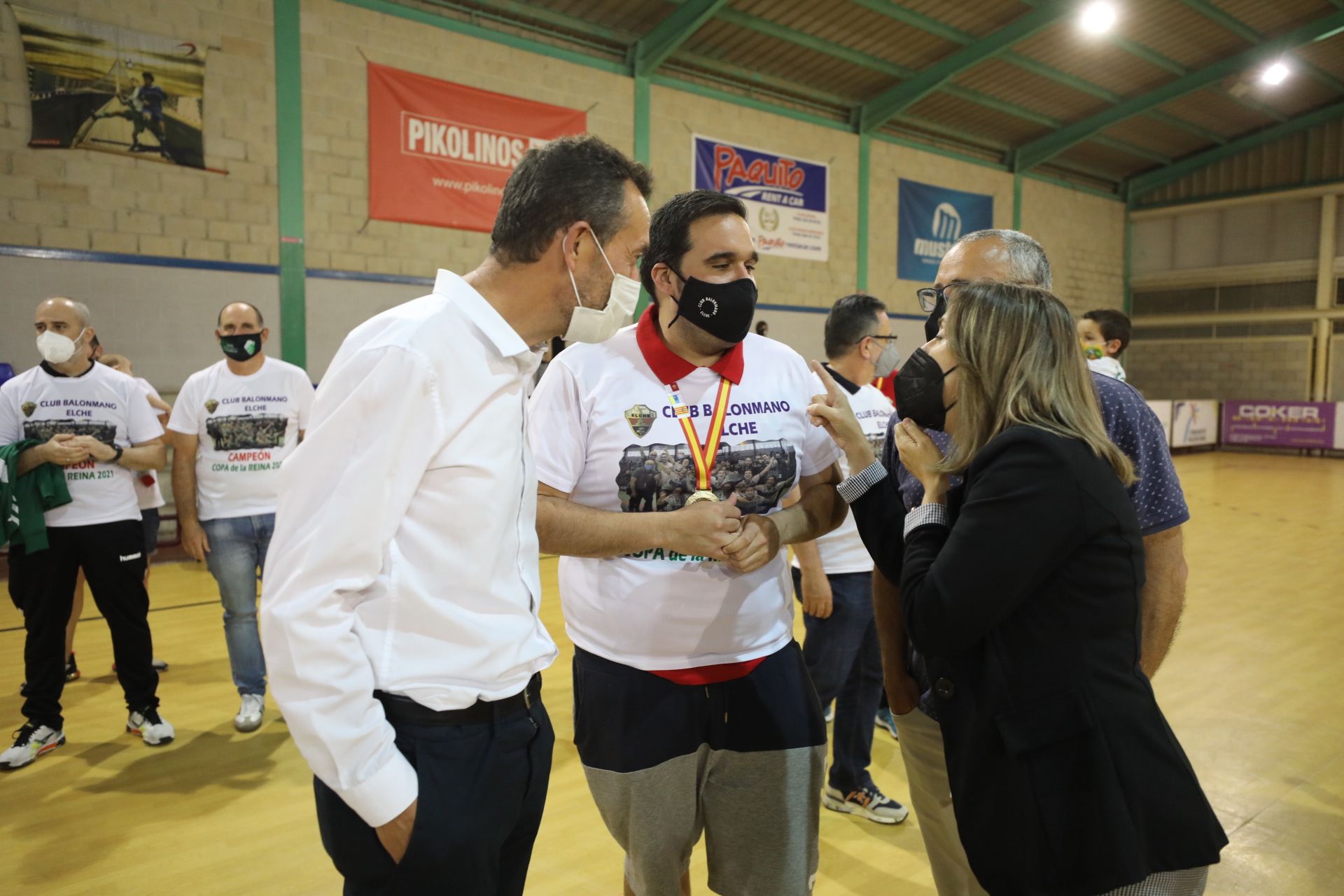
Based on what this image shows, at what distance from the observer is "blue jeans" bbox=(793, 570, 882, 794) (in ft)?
10.4

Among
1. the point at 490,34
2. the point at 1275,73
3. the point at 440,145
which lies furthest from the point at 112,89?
the point at 1275,73

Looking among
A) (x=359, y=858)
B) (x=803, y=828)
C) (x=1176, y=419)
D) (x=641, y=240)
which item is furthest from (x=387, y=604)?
(x=1176, y=419)

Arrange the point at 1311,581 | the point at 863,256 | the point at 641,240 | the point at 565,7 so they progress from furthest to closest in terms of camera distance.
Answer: the point at 863,256, the point at 565,7, the point at 1311,581, the point at 641,240

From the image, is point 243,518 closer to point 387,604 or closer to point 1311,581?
point 387,604

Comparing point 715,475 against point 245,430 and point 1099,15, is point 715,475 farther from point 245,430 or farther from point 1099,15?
point 1099,15

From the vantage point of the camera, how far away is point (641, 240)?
1481mm

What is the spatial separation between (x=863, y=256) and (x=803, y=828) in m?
12.2

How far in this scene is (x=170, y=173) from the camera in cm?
771

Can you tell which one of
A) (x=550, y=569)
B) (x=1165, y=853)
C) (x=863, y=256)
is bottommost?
(x=550, y=569)

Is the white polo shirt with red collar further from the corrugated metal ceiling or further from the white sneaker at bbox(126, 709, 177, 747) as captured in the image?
the corrugated metal ceiling

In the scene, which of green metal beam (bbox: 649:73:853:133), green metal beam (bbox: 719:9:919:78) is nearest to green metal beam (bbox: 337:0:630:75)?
green metal beam (bbox: 649:73:853:133)

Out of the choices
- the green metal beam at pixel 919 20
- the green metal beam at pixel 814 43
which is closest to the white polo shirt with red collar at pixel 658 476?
the green metal beam at pixel 814 43

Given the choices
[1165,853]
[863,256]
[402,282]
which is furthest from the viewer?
[863,256]

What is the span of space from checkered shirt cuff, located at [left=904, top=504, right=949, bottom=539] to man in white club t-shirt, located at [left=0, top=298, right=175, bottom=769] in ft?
11.5
